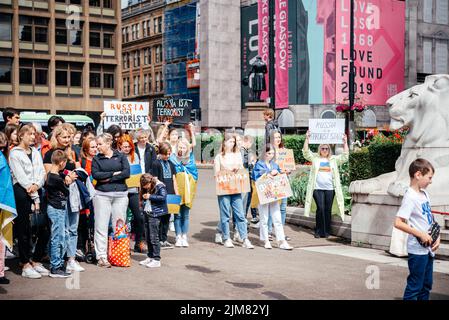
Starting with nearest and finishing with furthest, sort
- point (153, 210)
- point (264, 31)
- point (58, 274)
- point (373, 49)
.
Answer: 1. point (58, 274)
2. point (153, 210)
3. point (373, 49)
4. point (264, 31)

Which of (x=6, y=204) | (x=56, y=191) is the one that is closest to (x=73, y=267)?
(x=56, y=191)

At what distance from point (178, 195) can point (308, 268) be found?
279 cm

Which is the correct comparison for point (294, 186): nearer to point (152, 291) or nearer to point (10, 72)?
point (152, 291)

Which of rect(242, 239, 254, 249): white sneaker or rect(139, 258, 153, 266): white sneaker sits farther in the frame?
rect(242, 239, 254, 249): white sneaker

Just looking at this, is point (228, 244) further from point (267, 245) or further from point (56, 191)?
point (56, 191)

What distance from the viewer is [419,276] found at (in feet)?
22.0

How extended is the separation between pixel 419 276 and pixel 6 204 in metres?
4.88

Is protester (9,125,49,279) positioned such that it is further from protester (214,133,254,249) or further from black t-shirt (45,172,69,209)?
protester (214,133,254,249)

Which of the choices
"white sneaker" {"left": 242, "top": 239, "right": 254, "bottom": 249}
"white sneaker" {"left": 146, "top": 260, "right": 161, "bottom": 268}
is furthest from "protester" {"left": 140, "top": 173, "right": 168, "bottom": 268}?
"white sneaker" {"left": 242, "top": 239, "right": 254, "bottom": 249}

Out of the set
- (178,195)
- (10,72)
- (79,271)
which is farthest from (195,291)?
(10,72)

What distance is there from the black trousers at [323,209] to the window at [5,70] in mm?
54437

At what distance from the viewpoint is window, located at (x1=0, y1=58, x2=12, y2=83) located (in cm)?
6259

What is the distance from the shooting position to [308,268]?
387 inches

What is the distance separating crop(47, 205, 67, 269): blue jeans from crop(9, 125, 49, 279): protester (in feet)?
0.87
